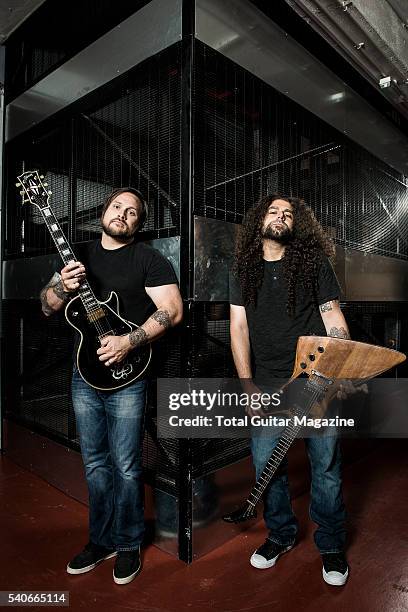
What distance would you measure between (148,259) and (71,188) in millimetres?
1179

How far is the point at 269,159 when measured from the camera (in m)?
2.71

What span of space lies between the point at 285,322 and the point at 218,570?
1246mm

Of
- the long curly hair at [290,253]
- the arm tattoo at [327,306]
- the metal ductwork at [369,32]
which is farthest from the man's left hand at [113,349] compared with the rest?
the metal ductwork at [369,32]

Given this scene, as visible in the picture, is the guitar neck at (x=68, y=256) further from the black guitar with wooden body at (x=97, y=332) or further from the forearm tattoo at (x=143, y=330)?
the forearm tattoo at (x=143, y=330)

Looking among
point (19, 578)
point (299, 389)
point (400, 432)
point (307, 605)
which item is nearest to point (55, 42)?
point (299, 389)

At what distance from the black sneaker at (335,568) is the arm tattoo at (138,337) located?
4.27 ft

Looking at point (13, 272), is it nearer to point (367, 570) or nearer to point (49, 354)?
point (49, 354)

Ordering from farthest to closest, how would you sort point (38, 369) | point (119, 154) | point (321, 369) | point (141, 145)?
point (38, 369)
point (119, 154)
point (141, 145)
point (321, 369)

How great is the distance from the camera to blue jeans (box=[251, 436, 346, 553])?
6.61ft

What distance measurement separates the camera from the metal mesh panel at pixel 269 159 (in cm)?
230

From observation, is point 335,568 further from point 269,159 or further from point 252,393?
point 269,159

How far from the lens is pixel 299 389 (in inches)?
79.4

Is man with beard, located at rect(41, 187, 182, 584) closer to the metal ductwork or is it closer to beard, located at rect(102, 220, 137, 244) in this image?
beard, located at rect(102, 220, 137, 244)

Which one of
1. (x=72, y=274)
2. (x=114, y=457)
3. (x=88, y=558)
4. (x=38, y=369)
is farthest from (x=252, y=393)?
(x=38, y=369)
